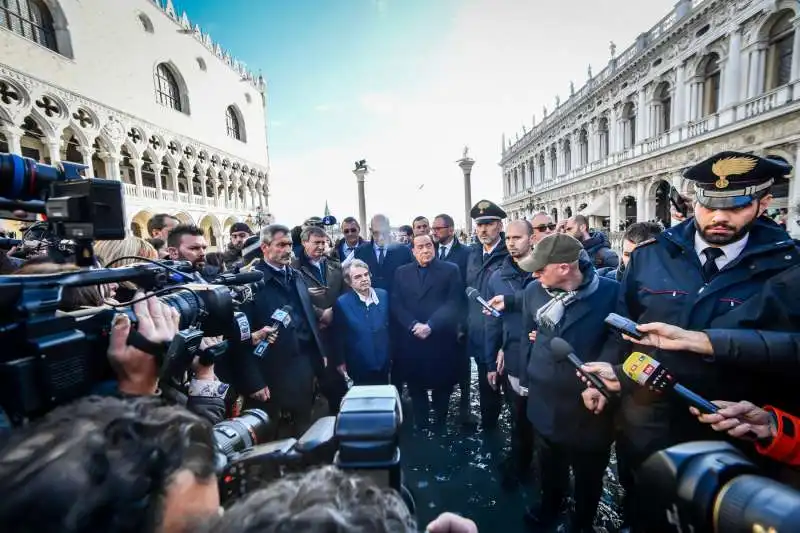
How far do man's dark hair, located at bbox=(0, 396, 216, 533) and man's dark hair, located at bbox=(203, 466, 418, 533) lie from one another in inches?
5.1

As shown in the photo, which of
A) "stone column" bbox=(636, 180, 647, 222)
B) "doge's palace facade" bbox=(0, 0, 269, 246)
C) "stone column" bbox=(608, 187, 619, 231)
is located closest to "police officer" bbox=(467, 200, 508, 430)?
"doge's palace facade" bbox=(0, 0, 269, 246)

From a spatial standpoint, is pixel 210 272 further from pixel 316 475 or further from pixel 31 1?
pixel 31 1

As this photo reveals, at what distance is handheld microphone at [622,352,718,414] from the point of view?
1.54m

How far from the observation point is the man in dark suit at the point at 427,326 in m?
3.67

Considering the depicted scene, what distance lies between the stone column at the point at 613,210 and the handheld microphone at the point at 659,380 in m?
23.1

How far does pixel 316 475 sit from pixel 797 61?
63.3 feet

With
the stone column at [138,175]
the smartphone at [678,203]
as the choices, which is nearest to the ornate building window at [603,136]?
the smartphone at [678,203]

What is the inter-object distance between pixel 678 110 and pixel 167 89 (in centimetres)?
2977

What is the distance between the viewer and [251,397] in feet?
9.23

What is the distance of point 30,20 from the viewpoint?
1482 cm

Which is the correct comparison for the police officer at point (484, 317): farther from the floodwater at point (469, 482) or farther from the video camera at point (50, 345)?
the video camera at point (50, 345)

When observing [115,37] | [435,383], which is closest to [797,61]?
[435,383]

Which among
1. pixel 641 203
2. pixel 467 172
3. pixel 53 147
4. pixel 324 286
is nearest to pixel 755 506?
pixel 324 286

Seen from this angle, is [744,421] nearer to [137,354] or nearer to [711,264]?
[711,264]
